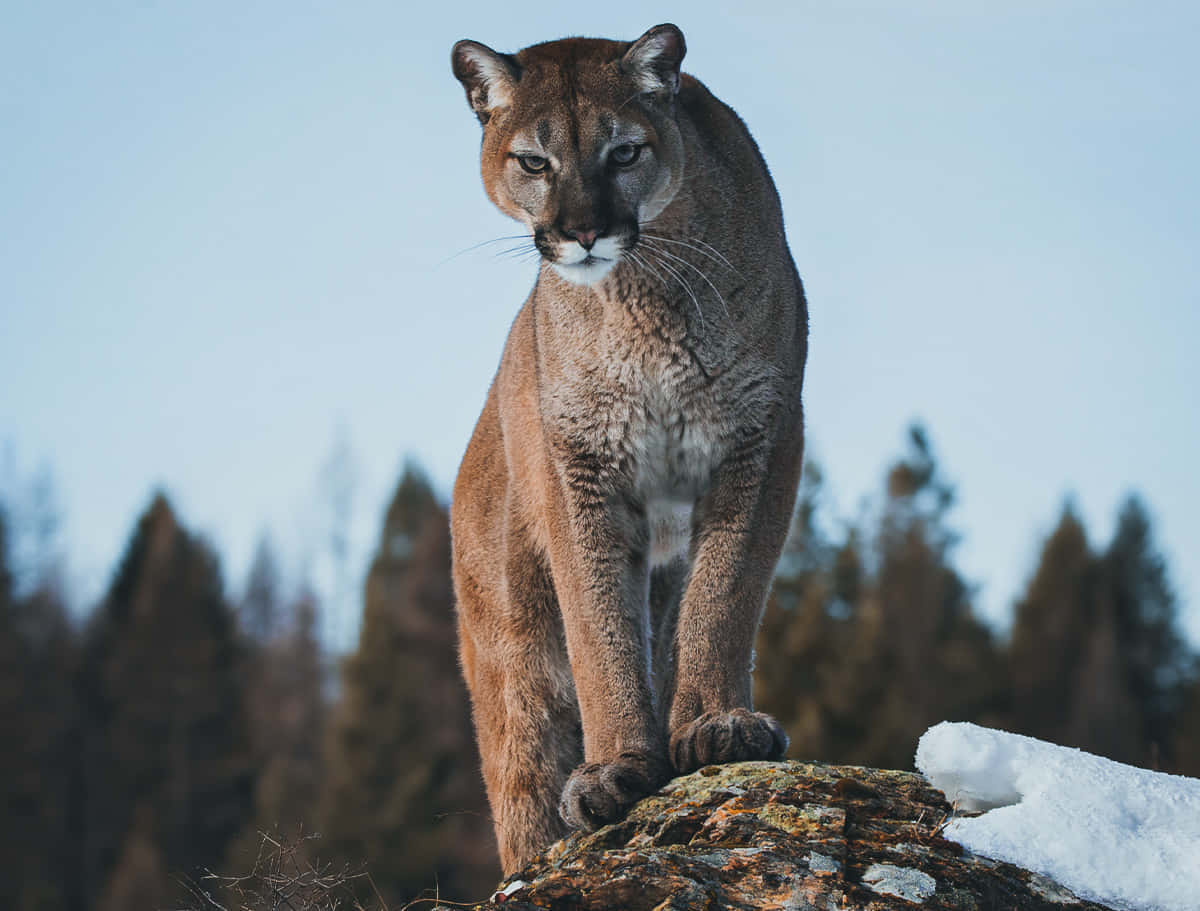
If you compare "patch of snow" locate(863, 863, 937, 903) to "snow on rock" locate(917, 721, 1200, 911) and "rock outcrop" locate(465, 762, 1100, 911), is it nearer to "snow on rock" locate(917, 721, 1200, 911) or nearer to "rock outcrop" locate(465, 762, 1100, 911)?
"rock outcrop" locate(465, 762, 1100, 911)

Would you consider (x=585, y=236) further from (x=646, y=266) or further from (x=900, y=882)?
(x=900, y=882)

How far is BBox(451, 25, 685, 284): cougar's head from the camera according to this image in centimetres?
570

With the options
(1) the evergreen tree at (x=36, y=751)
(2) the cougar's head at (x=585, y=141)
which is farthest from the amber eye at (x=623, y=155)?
(1) the evergreen tree at (x=36, y=751)

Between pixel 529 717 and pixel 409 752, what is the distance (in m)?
27.3

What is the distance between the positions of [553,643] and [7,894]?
33.8 m

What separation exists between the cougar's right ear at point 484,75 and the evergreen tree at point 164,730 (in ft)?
123

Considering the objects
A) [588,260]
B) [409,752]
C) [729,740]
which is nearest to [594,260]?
[588,260]

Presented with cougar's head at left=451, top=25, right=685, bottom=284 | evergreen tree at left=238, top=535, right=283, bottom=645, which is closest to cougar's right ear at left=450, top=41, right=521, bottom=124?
cougar's head at left=451, top=25, right=685, bottom=284

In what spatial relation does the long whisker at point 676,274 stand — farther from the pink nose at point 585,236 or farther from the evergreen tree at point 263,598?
the evergreen tree at point 263,598

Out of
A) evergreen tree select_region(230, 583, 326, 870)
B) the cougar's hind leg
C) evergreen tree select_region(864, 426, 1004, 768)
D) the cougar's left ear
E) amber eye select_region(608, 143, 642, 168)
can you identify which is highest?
the cougar's left ear

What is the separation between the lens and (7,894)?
35312mm

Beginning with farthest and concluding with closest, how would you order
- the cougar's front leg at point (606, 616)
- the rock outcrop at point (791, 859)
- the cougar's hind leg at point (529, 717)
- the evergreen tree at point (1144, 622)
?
the evergreen tree at point (1144, 622)
the cougar's hind leg at point (529, 717)
the cougar's front leg at point (606, 616)
the rock outcrop at point (791, 859)

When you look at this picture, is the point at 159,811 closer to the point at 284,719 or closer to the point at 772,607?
the point at 284,719

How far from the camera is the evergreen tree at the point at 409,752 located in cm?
3152
